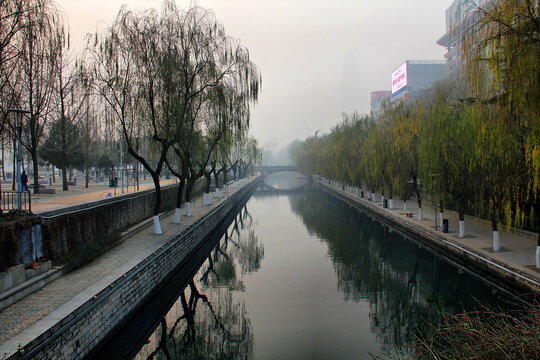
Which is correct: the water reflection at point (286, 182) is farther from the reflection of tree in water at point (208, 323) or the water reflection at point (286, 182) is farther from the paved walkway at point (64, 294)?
the paved walkway at point (64, 294)

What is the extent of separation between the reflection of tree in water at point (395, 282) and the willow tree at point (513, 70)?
100 inches

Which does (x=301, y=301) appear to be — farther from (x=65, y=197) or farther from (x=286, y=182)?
(x=286, y=182)

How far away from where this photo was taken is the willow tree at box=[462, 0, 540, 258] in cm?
751

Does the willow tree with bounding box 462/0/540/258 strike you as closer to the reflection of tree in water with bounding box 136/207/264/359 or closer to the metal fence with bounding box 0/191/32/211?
the reflection of tree in water with bounding box 136/207/264/359

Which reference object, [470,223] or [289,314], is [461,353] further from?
[470,223]

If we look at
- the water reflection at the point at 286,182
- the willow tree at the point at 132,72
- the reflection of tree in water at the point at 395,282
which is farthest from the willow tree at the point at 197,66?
the water reflection at the point at 286,182

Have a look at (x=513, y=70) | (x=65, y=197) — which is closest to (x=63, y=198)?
(x=65, y=197)

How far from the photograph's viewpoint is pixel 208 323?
920 centimetres

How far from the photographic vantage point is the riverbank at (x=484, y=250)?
9.46 meters

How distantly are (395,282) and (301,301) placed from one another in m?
3.35

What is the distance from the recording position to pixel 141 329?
849 cm

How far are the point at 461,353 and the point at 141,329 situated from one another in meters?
6.91

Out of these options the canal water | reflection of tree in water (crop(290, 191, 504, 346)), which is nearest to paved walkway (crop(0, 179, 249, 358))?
the canal water

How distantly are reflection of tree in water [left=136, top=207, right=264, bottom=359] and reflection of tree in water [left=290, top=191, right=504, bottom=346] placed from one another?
305 centimetres
